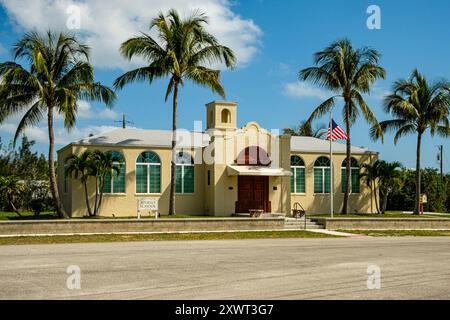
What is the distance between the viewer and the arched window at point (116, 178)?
29219mm

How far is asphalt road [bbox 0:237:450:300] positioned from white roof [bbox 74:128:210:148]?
11485 mm

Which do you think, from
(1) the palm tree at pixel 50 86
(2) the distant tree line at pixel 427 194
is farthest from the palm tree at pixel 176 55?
(2) the distant tree line at pixel 427 194

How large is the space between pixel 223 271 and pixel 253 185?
19256 mm

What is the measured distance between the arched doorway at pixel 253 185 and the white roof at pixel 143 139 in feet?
7.85

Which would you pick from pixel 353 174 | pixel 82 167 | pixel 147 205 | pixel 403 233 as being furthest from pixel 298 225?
pixel 82 167

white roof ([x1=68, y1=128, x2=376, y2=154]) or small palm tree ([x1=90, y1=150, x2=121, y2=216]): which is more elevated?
white roof ([x1=68, y1=128, x2=376, y2=154])

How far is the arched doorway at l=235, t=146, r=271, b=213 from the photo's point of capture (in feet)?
101

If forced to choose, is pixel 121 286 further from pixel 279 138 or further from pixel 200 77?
pixel 279 138

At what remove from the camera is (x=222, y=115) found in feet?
104

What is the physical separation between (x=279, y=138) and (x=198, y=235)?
1086cm

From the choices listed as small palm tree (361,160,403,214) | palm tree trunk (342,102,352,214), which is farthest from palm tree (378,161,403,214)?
palm tree trunk (342,102,352,214)

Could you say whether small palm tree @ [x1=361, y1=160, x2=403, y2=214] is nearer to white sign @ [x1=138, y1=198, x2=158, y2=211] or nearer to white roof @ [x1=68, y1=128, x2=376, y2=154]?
white roof @ [x1=68, y1=128, x2=376, y2=154]

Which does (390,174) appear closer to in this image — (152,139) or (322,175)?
(322,175)

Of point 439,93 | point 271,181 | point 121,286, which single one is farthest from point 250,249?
point 439,93
